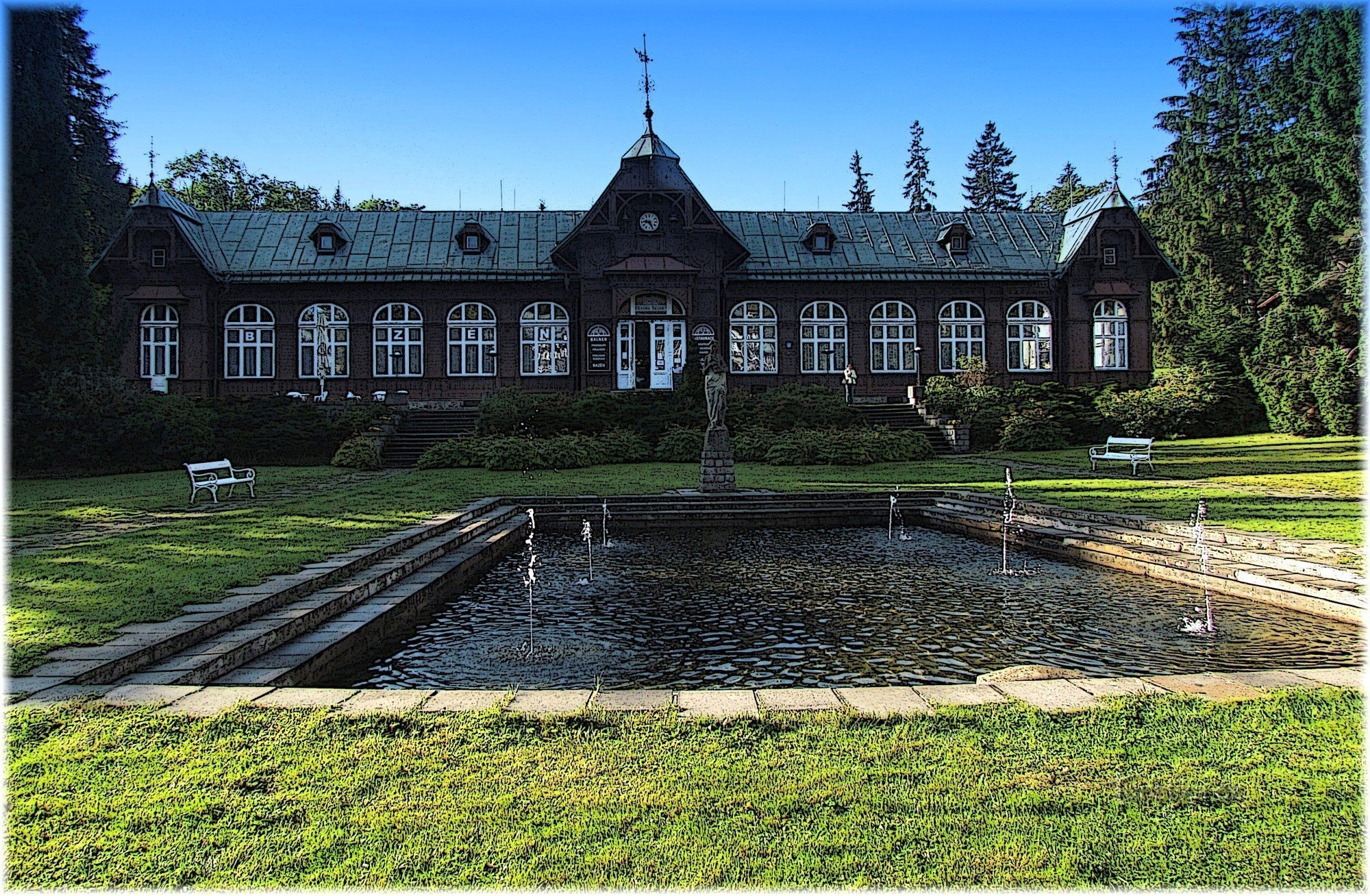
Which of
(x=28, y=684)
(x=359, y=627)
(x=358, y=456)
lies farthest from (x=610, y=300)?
(x=28, y=684)

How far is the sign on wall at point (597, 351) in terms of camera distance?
30.9m

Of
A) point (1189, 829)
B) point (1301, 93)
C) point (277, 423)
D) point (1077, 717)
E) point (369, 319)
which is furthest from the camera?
point (369, 319)

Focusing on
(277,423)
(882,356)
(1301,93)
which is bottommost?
(277,423)

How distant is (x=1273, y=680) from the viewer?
5207 mm

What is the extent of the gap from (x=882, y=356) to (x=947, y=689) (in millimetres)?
28288

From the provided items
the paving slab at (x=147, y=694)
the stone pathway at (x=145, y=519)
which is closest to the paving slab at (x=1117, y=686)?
the paving slab at (x=147, y=694)

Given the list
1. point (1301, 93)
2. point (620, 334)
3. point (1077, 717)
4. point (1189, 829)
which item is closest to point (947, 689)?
point (1077, 717)

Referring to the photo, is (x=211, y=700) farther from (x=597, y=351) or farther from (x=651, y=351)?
(x=651, y=351)

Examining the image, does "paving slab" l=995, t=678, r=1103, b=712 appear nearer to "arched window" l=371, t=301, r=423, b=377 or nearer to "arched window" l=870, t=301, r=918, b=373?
"arched window" l=870, t=301, r=918, b=373

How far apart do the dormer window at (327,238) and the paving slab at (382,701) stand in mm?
30324

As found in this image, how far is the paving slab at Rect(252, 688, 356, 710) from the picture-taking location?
4859mm

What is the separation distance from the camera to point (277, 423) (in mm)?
24609

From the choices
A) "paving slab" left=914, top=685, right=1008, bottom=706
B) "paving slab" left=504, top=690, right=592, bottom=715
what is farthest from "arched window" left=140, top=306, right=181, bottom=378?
"paving slab" left=914, top=685, right=1008, bottom=706

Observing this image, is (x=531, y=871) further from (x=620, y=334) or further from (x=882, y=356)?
(x=882, y=356)
